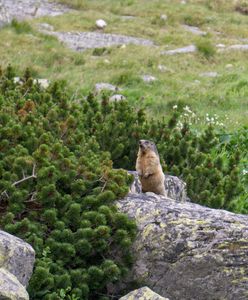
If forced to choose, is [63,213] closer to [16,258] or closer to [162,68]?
[16,258]

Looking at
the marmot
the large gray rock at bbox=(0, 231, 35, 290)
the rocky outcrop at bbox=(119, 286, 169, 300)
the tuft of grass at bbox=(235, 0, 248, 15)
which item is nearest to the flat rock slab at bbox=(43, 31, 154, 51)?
the tuft of grass at bbox=(235, 0, 248, 15)

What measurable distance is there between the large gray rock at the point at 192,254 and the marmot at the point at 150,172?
107 centimetres

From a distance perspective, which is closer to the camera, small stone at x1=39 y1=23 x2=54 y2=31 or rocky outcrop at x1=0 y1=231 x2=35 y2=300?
rocky outcrop at x1=0 y1=231 x2=35 y2=300

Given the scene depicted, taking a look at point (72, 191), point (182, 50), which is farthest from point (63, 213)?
point (182, 50)

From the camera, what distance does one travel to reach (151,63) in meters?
19.7

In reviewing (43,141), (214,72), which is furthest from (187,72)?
(43,141)

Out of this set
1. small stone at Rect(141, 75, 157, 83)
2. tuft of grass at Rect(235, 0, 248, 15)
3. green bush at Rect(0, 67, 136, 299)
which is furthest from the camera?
tuft of grass at Rect(235, 0, 248, 15)

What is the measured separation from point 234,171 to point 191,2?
24608 mm

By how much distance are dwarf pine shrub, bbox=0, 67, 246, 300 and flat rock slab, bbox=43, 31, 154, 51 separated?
1325cm

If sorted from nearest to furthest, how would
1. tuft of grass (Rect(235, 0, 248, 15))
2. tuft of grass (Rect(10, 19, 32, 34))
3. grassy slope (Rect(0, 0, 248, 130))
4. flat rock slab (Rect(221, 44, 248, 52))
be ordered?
1. grassy slope (Rect(0, 0, 248, 130))
2. tuft of grass (Rect(10, 19, 32, 34))
3. flat rock slab (Rect(221, 44, 248, 52))
4. tuft of grass (Rect(235, 0, 248, 15))

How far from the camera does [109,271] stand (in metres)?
6.36

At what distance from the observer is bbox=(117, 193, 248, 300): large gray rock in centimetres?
639

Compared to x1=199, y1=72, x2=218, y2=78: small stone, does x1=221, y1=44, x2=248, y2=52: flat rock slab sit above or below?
below

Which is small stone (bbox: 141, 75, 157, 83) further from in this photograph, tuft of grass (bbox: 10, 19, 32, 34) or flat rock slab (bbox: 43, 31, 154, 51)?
tuft of grass (bbox: 10, 19, 32, 34)
